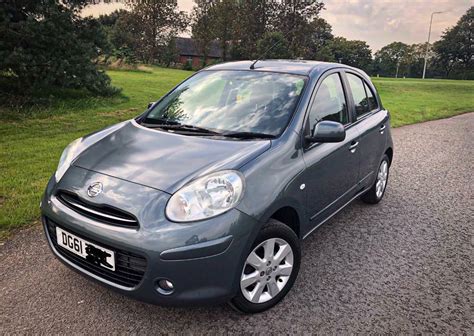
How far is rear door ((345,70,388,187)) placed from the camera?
3.96m

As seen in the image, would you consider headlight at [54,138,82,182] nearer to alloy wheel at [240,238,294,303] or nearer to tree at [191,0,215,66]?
alloy wheel at [240,238,294,303]

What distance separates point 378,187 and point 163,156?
3100 millimetres

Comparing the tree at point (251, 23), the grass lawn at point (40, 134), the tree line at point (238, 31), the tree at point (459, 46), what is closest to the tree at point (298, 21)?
the tree line at point (238, 31)

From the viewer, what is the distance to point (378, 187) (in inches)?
187

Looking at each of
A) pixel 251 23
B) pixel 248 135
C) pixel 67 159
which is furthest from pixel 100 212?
pixel 251 23

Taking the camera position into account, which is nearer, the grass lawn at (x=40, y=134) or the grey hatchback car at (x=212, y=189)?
the grey hatchback car at (x=212, y=189)

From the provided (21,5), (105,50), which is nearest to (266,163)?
(21,5)

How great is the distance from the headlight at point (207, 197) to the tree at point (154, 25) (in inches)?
1997

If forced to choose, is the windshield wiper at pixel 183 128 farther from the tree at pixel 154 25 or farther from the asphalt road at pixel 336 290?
the tree at pixel 154 25

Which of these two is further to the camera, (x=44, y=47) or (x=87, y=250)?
(x=44, y=47)

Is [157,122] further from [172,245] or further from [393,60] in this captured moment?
[393,60]

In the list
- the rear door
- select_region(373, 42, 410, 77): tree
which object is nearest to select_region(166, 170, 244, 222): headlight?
the rear door

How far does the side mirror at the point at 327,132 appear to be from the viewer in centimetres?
291

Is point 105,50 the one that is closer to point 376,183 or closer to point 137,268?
point 376,183
